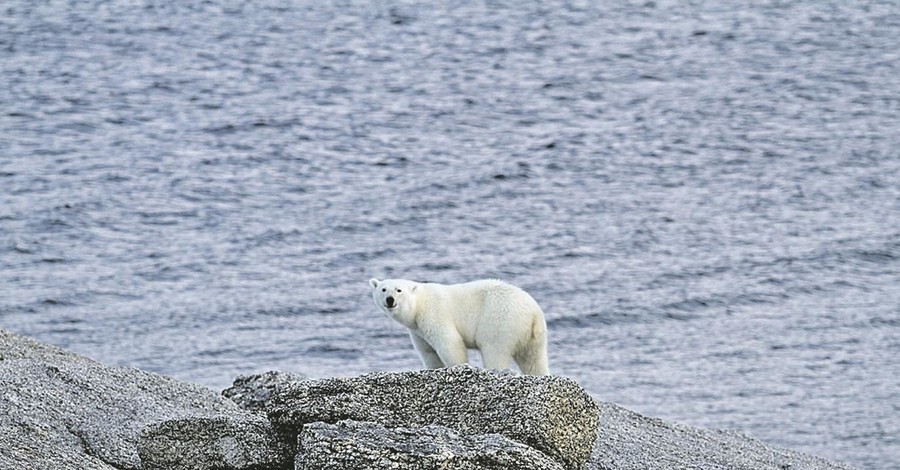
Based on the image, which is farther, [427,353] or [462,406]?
[427,353]

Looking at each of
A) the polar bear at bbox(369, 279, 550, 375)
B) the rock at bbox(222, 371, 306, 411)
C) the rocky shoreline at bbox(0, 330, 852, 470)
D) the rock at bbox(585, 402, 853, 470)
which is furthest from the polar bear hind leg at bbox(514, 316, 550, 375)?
the rocky shoreline at bbox(0, 330, 852, 470)

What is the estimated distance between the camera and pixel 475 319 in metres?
7.97

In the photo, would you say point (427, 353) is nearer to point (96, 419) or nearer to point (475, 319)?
point (475, 319)

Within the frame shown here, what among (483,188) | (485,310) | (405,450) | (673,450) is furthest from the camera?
(483,188)

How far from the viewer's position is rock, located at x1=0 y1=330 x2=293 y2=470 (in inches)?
206

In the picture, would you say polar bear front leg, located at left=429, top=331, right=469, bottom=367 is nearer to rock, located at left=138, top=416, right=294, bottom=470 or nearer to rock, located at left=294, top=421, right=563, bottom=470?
rock, located at left=138, top=416, right=294, bottom=470

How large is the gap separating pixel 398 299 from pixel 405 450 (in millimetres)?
3321

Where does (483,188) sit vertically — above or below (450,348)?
below

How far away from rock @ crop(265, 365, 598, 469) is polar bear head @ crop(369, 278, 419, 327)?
251 cm

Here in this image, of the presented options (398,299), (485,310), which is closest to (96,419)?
(398,299)

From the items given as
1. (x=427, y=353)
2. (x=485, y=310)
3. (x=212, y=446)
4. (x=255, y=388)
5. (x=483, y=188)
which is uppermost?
(x=212, y=446)

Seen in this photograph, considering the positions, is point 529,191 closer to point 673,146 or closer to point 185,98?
point 673,146

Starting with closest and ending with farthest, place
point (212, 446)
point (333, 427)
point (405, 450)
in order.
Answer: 1. point (405, 450)
2. point (333, 427)
3. point (212, 446)

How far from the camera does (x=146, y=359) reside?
461 inches
